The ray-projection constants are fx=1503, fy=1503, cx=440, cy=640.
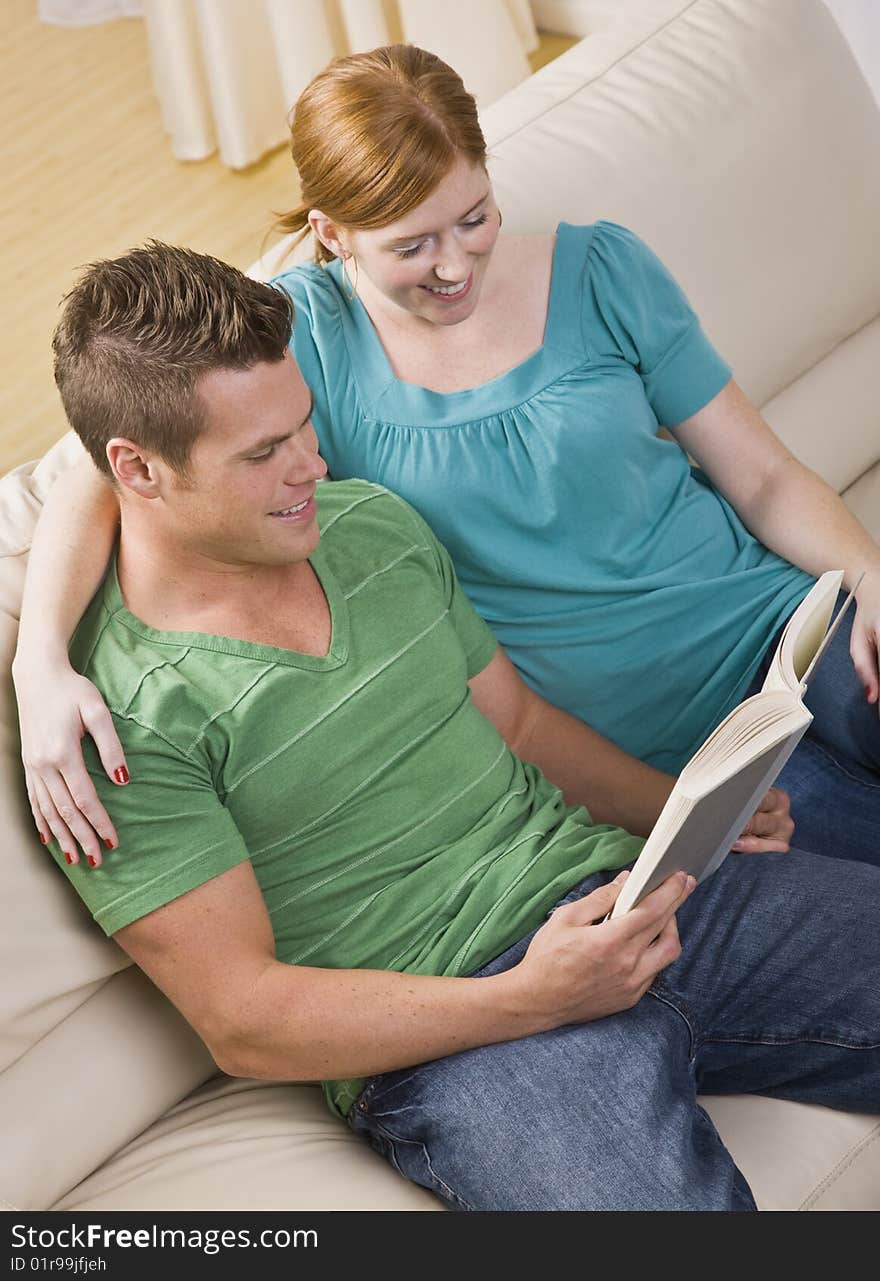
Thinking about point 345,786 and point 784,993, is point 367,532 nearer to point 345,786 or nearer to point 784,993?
point 345,786

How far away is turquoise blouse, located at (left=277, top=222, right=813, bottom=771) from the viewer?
169 centimetres

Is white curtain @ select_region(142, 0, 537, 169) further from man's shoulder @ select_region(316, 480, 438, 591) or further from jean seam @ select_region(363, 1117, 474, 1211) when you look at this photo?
jean seam @ select_region(363, 1117, 474, 1211)

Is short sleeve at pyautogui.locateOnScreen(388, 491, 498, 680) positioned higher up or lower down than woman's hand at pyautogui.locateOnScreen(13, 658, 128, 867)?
lower down

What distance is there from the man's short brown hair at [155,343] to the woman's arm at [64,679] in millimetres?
128

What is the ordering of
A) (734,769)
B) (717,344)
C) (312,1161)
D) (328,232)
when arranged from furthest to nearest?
(717,344), (328,232), (312,1161), (734,769)

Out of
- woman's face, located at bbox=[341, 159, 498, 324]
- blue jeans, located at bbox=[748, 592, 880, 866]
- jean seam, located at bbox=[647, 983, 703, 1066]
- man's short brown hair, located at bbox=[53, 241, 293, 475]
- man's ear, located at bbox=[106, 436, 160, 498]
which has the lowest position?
blue jeans, located at bbox=[748, 592, 880, 866]

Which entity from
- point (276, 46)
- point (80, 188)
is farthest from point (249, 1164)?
point (80, 188)

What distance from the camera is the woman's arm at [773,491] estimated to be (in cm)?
175

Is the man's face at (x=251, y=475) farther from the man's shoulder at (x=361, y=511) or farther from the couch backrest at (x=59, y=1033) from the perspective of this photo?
the couch backrest at (x=59, y=1033)

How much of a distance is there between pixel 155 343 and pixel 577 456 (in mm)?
564

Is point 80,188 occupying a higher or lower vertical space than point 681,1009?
higher

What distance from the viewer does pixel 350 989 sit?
4.37 ft

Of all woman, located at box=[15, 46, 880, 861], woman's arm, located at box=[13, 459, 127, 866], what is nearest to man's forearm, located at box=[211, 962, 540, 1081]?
woman's arm, located at box=[13, 459, 127, 866]

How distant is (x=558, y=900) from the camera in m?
1.45
